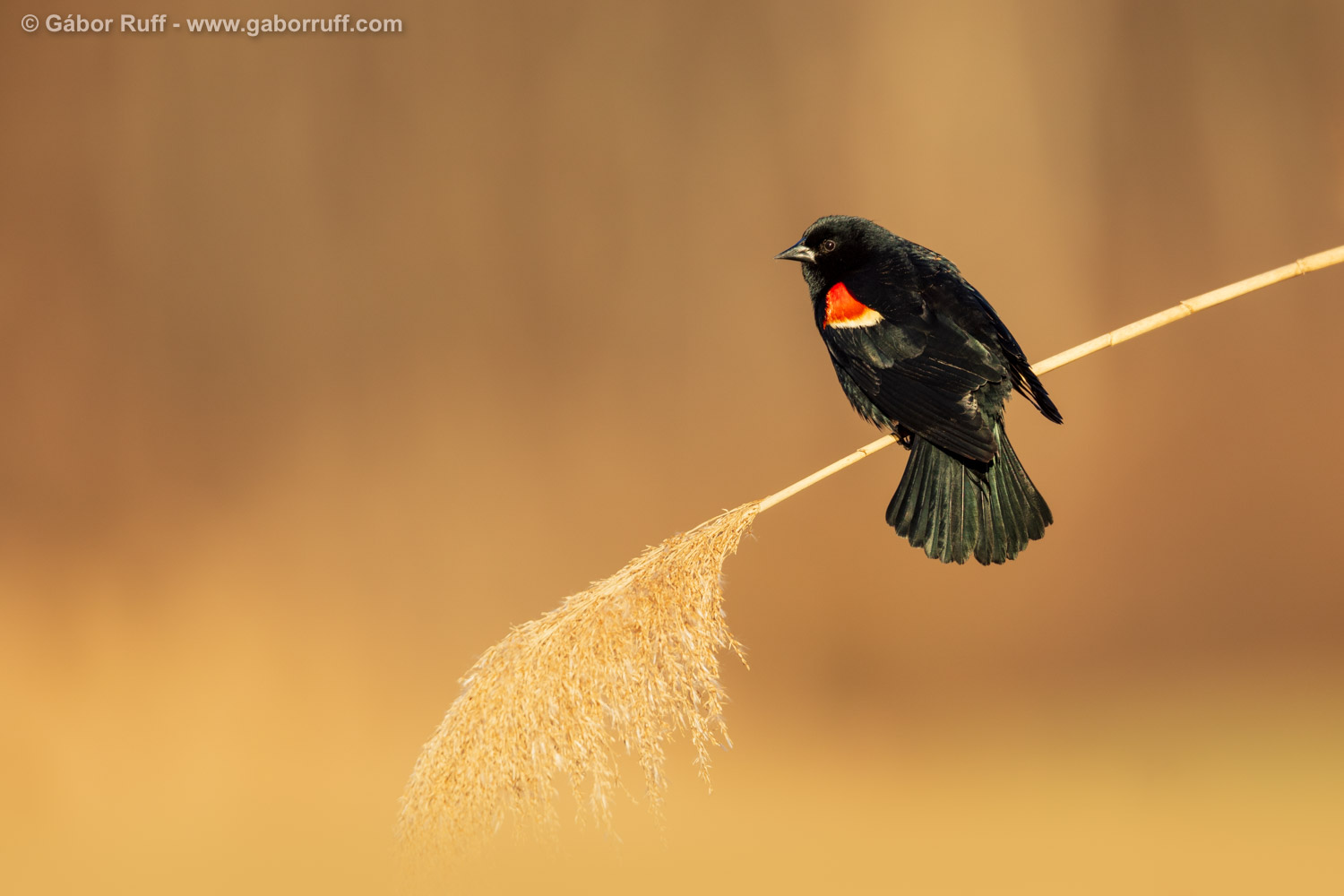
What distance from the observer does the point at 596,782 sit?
101cm

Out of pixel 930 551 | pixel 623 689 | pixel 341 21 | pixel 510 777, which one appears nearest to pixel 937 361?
pixel 930 551

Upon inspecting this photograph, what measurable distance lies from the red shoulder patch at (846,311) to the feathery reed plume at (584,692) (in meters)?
0.58

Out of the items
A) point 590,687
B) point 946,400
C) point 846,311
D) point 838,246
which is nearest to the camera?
point 590,687

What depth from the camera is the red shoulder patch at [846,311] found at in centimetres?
154

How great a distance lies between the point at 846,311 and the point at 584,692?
0.83 meters

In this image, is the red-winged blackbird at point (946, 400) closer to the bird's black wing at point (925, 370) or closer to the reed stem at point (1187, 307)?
the bird's black wing at point (925, 370)

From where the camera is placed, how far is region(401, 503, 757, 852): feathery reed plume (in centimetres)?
99

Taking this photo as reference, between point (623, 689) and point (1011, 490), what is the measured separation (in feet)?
2.24

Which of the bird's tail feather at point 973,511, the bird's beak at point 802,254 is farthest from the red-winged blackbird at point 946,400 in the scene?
the bird's beak at point 802,254

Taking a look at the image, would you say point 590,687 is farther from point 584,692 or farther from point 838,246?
point 838,246

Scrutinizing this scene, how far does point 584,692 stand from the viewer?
1.04m

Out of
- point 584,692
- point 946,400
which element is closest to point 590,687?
point 584,692

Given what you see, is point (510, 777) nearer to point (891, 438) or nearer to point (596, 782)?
point (596, 782)

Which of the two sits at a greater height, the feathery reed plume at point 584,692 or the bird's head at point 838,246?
the bird's head at point 838,246
